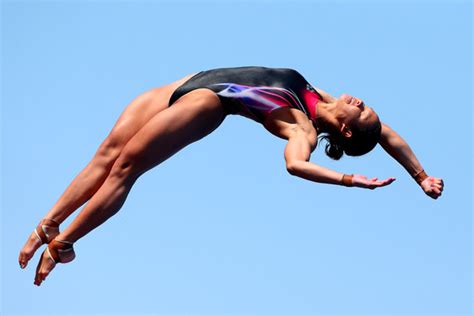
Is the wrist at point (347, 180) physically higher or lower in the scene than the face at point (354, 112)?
lower

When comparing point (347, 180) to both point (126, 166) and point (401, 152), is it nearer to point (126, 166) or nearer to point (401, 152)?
point (401, 152)

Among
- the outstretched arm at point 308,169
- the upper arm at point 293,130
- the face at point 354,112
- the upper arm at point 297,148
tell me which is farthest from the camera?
the face at point 354,112

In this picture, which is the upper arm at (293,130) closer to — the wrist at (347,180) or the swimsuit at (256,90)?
the swimsuit at (256,90)

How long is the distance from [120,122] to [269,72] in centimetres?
160

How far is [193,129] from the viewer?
9.27 meters

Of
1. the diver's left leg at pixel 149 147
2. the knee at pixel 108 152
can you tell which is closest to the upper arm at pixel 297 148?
the diver's left leg at pixel 149 147

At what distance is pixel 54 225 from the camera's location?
9758mm

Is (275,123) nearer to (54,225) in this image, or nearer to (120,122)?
(120,122)

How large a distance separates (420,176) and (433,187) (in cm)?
45

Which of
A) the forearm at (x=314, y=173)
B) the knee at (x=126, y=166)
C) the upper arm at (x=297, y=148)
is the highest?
the upper arm at (x=297, y=148)

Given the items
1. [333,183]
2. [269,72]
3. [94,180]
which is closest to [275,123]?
[269,72]

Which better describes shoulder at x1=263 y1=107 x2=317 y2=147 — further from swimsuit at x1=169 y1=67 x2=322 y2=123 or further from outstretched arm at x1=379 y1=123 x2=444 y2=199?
outstretched arm at x1=379 y1=123 x2=444 y2=199

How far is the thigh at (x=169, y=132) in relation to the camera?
9.12 meters

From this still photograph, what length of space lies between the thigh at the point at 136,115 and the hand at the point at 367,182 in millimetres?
2428
